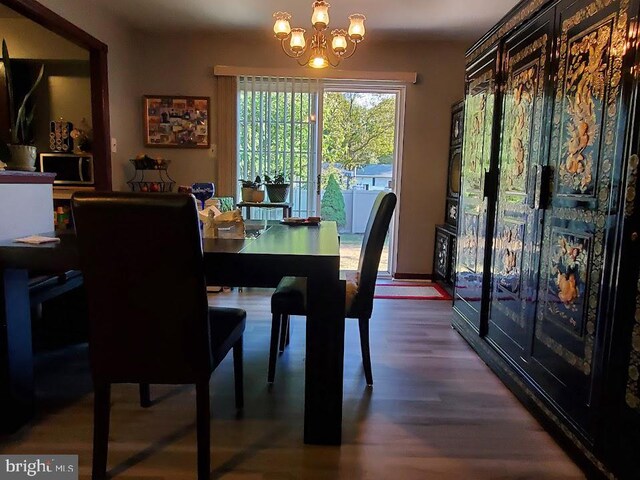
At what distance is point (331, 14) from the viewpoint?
3.49 metres

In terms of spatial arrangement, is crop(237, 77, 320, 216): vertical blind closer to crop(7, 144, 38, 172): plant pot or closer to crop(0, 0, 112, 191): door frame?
crop(0, 0, 112, 191): door frame

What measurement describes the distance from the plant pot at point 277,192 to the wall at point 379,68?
2.32 feet

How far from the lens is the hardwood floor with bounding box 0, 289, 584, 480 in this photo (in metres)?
1.52

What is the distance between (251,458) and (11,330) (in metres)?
1.04

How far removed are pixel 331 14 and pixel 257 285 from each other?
2.86 meters

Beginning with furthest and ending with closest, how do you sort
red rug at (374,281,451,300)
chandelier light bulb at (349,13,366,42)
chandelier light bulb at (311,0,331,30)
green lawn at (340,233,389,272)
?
green lawn at (340,233,389,272) → red rug at (374,281,451,300) → chandelier light bulb at (349,13,366,42) → chandelier light bulb at (311,0,331,30)

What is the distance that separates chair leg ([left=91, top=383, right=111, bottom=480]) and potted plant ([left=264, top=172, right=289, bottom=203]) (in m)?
2.73

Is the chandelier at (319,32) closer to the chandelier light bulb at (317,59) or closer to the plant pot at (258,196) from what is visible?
the chandelier light bulb at (317,59)

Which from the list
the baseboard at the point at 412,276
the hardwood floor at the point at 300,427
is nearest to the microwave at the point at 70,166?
the hardwood floor at the point at 300,427

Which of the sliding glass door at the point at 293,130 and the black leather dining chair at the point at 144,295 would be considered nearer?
the black leather dining chair at the point at 144,295

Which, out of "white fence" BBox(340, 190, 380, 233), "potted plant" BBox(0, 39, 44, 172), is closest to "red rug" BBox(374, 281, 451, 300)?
"white fence" BBox(340, 190, 380, 233)

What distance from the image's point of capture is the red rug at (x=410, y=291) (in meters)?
3.80

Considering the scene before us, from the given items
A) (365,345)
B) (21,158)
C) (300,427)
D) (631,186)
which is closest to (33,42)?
(21,158)

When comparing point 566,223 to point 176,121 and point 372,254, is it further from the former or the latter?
point 176,121
